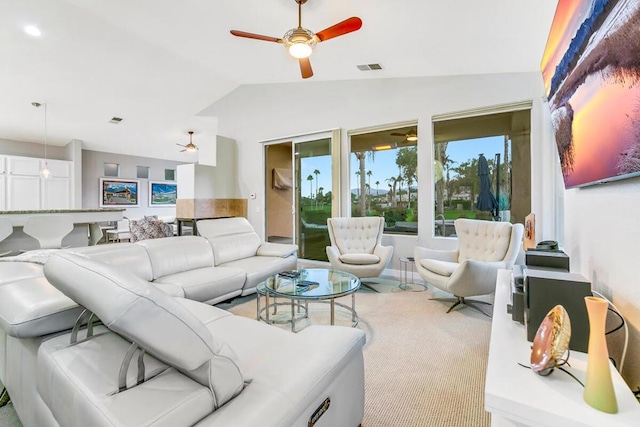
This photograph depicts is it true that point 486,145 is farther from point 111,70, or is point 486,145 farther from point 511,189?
point 111,70

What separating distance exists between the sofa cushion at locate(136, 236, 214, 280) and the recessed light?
309cm

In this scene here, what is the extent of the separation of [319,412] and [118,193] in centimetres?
937

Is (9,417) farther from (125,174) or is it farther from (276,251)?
(125,174)

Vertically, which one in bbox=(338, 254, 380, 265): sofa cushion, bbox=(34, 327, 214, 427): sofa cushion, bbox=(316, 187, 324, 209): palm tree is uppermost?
bbox=(316, 187, 324, 209): palm tree

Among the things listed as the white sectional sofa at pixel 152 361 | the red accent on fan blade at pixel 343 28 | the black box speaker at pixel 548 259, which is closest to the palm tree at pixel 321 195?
the red accent on fan blade at pixel 343 28

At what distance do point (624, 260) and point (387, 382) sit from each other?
4.61 feet

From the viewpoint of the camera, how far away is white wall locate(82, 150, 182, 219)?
7969 millimetres

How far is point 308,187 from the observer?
5512 millimetres

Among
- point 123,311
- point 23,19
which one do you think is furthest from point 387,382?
point 23,19

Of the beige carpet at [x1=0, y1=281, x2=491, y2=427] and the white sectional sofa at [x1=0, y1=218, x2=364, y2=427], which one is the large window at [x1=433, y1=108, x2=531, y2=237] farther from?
the white sectional sofa at [x1=0, y1=218, x2=364, y2=427]

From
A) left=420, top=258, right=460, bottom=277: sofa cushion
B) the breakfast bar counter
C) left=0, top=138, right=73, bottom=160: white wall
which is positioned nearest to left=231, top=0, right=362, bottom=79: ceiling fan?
left=420, top=258, right=460, bottom=277: sofa cushion

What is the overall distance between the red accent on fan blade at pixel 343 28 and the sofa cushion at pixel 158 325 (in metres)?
2.36

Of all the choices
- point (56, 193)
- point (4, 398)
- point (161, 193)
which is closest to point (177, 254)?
point (4, 398)

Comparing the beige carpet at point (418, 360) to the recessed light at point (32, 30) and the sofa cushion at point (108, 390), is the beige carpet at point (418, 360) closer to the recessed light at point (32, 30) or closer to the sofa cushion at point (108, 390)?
the sofa cushion at point (108, 390)
